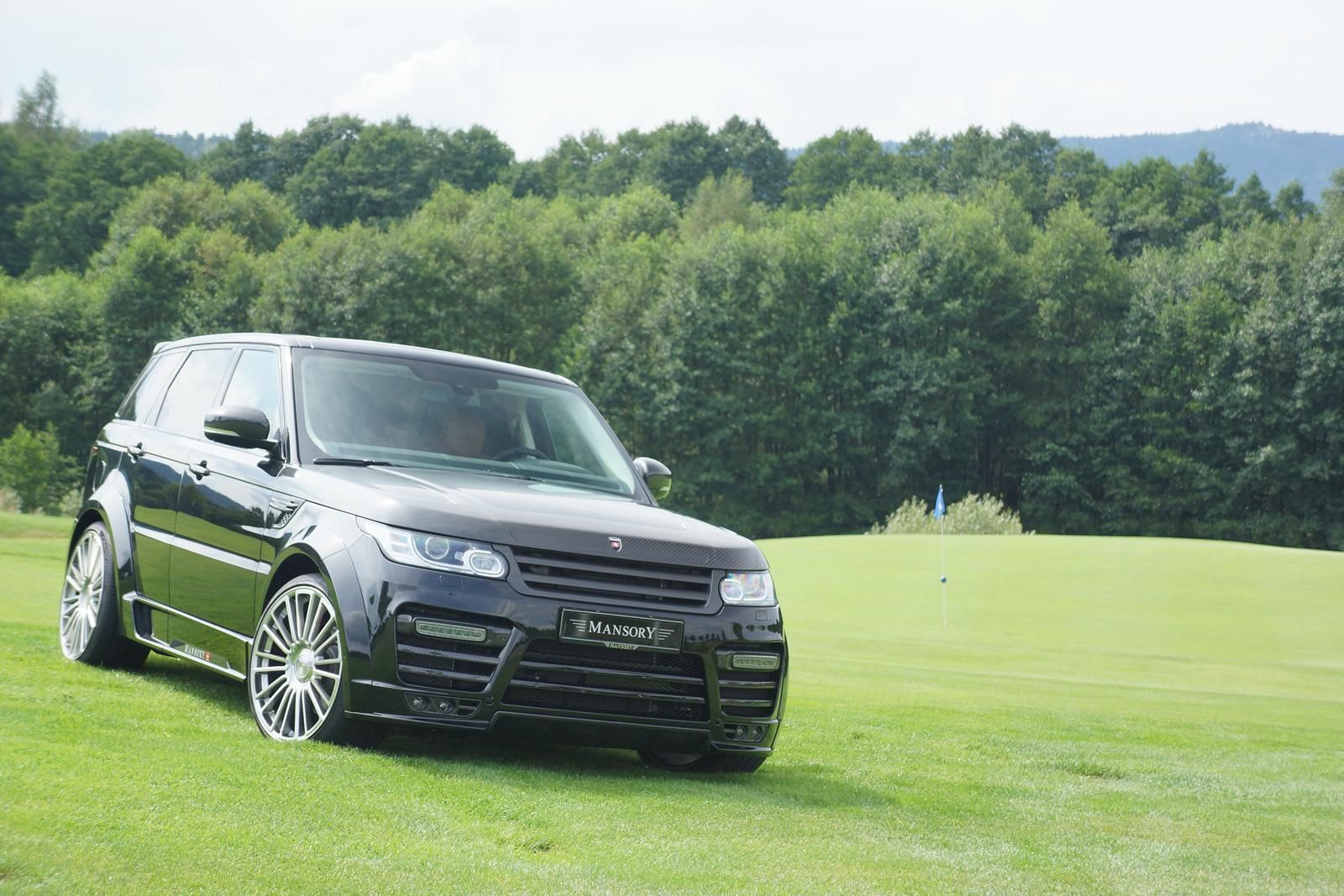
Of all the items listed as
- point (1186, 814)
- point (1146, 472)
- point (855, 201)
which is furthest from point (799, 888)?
point (855, 201)

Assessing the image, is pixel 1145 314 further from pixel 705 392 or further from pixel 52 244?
pixel 52 244

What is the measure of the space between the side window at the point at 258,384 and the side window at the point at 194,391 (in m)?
0.25

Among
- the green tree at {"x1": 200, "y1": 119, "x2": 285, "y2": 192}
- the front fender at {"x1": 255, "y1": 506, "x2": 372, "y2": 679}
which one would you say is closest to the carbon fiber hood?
the front fender at {"x1": 255, "y1": 506, "x2": 372, "y2": 679}

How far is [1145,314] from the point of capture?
6712 centimetres

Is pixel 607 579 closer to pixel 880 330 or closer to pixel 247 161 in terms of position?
pixel 880 330

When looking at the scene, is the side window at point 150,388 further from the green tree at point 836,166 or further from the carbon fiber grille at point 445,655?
the green tree at point 836,166

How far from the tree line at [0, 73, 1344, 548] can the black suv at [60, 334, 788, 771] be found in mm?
58971

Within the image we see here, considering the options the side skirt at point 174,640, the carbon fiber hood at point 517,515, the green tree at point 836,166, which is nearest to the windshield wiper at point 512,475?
the carbon fiber hood at point 517,515

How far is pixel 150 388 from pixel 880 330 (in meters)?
61.9

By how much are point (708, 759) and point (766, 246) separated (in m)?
66.8

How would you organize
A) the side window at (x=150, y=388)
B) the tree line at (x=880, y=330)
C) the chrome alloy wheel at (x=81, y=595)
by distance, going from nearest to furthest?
the chrome alloy wheel at (x=81, y=595) → the side window at (x=150, y=388) → the tree line at (x=880, y=330)

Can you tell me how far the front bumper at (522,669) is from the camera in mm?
6688

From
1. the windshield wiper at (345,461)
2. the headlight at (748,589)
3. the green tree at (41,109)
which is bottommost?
the headlight at (748,589)

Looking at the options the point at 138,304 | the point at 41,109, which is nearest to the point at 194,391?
the point at 138,304
